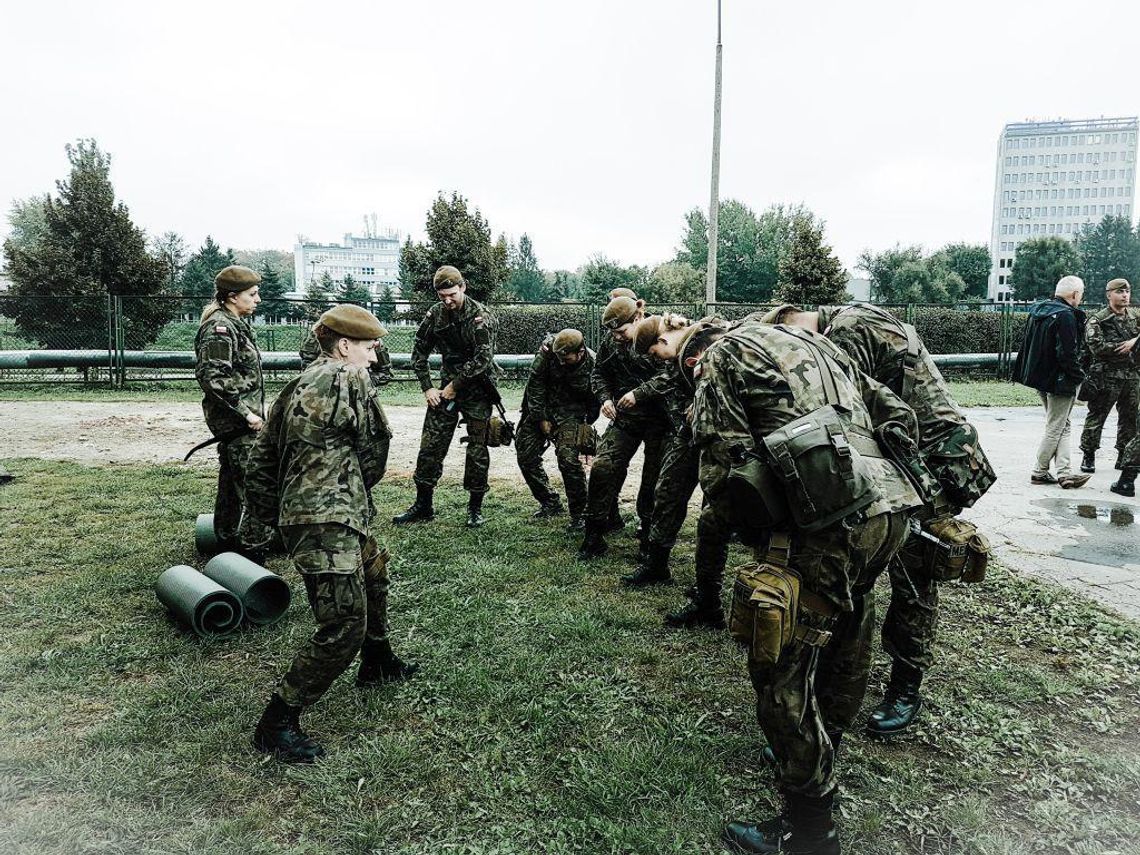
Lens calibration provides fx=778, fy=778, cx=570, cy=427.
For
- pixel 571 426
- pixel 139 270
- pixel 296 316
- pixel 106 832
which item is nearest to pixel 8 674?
pixel 106 832

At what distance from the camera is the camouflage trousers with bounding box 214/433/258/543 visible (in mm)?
5504

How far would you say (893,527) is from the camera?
2629 mm

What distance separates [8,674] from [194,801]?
5.67ft

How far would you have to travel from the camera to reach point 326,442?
3.20 m

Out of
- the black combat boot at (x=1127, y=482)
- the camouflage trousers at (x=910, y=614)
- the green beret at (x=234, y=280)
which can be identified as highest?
the green beret at (x=234, y=280)

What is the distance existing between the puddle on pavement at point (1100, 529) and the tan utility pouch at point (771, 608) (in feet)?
14.9

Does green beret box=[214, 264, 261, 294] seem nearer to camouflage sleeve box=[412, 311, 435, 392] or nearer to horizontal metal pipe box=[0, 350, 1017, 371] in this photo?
camouflage sleeve box=[412, 311, 435, 392]

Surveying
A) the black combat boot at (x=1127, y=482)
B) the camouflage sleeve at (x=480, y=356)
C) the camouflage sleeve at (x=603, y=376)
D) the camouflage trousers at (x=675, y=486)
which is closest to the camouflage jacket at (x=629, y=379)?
the camouflage sleeve at (x=603, y=376)

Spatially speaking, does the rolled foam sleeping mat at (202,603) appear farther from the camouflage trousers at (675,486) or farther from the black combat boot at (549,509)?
the black combat boot at (549,509)

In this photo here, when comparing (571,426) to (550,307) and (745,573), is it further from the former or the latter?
(550,307)

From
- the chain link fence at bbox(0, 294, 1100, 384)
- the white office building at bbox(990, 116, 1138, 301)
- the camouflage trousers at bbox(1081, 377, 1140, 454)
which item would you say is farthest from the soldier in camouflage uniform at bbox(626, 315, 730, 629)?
the white office building at bbox(990, 116, 1138, 301)

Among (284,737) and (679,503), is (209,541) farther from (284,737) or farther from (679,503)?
(679,503)

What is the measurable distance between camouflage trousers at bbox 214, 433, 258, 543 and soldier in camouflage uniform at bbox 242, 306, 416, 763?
7.74ft

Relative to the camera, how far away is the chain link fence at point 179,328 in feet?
57.4
